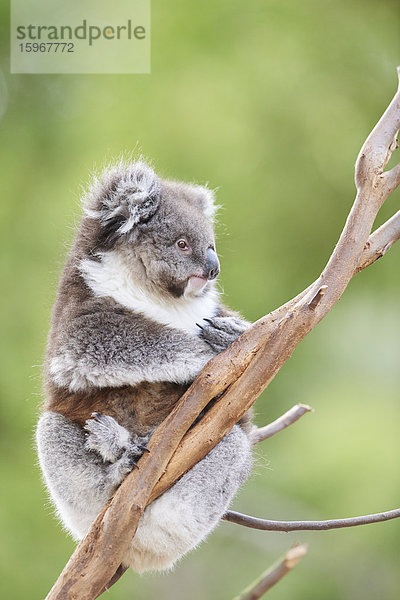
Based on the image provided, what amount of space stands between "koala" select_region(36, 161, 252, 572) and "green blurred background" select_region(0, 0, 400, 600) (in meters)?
3.41

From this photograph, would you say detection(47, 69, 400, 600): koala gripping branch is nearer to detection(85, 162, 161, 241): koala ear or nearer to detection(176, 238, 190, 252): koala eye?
detection(176, 238, 190, 252): koala eye

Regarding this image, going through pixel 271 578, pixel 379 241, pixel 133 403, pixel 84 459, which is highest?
pixel 379 241

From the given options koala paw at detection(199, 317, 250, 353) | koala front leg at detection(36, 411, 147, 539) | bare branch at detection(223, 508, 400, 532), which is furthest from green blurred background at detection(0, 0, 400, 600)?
koala paw at detection(199, 317, 250, 353)

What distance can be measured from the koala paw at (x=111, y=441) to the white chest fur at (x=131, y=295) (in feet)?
1.58

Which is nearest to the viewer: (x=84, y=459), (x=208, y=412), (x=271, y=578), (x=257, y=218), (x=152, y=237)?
(x=271, y=578)

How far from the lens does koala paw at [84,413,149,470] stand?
2809 mm

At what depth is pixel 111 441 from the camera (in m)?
2.84

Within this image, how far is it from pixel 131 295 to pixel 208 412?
62cm

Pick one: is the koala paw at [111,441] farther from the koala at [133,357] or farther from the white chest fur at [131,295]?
the white chest fur at [131,295]

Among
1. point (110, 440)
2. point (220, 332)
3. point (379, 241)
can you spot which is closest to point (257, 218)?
point (379, 241)

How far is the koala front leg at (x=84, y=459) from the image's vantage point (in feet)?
9.32

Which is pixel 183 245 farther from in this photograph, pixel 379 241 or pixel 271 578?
pixel 271 578

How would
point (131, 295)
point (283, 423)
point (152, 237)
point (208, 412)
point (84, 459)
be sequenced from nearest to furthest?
point (208, 412) < point (84, 459) < point (131, 295) < point (152, 237) < point (283, 423)

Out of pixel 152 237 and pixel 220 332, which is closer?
pixel 220 332
